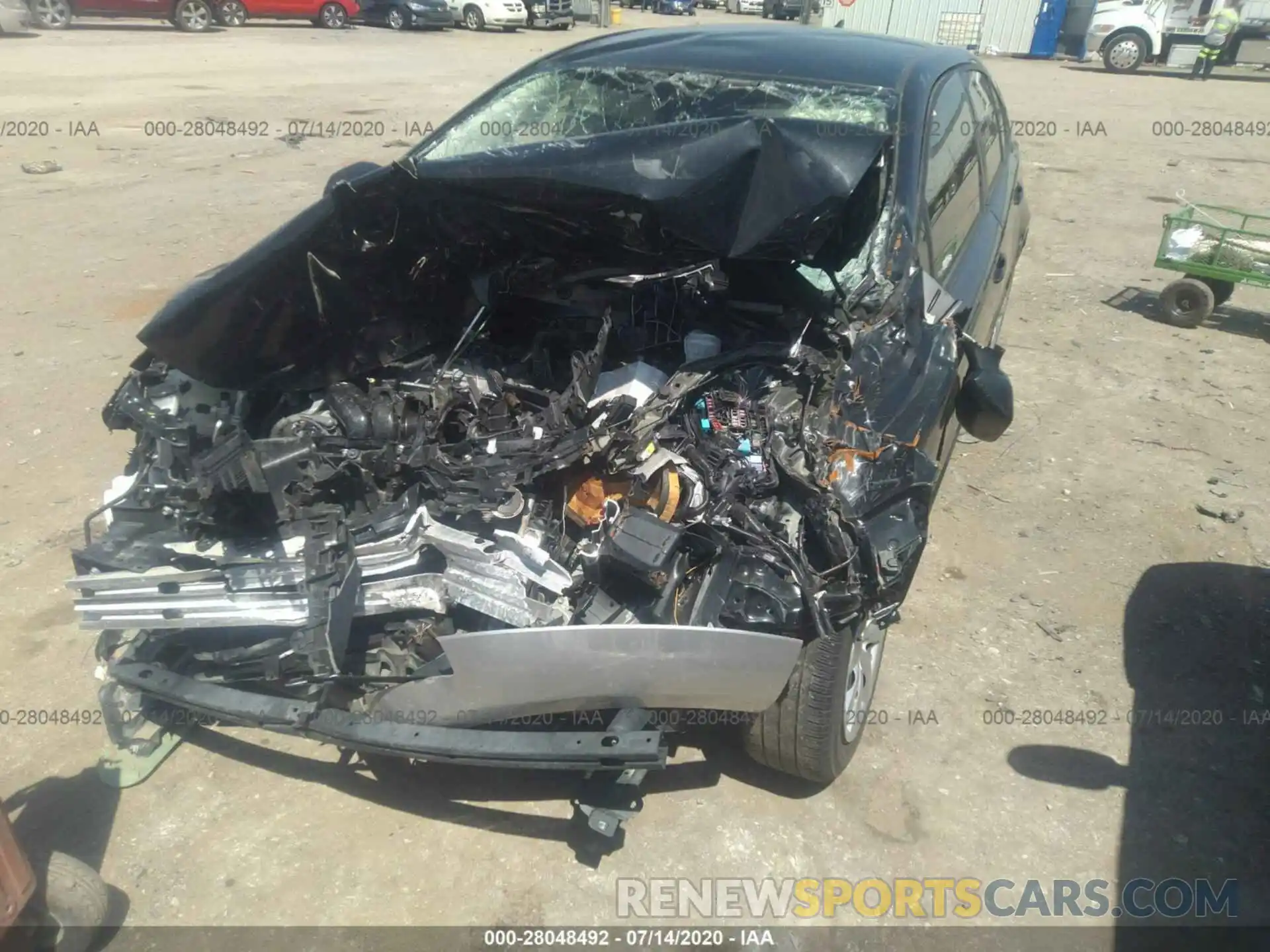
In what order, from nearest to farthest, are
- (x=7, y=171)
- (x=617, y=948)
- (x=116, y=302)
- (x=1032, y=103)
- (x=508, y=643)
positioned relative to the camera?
(x=508, y=643), (x=617, y=948), (x=116, y=302), (x=7, y=171), (x=1032, y=103)

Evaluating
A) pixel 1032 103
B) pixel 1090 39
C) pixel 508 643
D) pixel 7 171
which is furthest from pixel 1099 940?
pixel 1090 39

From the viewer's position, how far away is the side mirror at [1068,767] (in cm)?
255

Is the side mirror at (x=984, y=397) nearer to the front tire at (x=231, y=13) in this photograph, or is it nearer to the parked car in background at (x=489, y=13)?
the parked car in background at (x=489, y=13)

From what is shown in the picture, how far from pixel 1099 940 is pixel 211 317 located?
2.93 meters

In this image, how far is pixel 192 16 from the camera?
18.8 meters

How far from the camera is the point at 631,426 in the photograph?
2.36 metres

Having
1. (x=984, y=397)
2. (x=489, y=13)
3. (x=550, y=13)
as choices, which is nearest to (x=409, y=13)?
(x=489, y=13)

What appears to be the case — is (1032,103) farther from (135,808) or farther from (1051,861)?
(135,808)

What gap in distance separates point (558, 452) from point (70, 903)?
160cm

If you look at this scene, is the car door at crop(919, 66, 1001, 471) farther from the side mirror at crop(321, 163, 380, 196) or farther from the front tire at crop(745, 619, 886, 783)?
the side mirror at crop(321, 163, 380, 196)

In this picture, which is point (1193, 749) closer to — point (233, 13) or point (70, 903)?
point (70, 903)

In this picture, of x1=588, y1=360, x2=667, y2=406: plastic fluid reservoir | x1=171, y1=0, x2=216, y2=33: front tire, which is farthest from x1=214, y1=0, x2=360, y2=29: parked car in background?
x1=588, y1=360, x2=667, y2=406: plastic fluid reservoir

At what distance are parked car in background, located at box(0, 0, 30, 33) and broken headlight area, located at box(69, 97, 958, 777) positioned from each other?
65.8 feet

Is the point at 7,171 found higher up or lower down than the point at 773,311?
lower down
